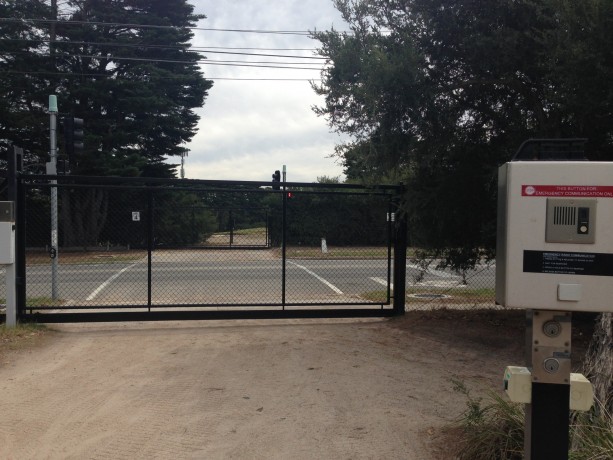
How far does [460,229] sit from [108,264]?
867cm

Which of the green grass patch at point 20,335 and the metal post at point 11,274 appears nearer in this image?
the green grass patch at point 20,335

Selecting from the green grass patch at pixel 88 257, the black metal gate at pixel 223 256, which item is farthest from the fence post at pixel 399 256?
the green grass patch at pixel 88 257

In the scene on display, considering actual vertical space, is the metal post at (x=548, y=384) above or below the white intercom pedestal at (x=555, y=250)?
below

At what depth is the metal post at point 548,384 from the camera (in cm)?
256

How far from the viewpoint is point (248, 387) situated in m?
5.32

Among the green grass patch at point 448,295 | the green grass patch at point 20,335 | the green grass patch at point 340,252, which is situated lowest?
the green grass patch at point 448,295

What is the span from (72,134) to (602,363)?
11.0 meters

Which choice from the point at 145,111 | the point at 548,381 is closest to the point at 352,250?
the point at 548,381

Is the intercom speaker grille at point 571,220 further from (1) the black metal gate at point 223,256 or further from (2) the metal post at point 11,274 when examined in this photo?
(2) the metal post at point 11,274

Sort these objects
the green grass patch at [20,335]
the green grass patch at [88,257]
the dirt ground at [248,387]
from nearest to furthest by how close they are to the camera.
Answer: the dirt ground at [248,387]
the green grass patch at [20,335]
the green grass patch at [88,257]

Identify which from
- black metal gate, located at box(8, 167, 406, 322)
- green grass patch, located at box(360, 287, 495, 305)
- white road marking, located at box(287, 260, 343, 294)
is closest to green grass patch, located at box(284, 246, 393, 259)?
black metal gate, located at box(8, 167, 406, 322)

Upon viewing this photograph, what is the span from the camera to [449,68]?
742 cm

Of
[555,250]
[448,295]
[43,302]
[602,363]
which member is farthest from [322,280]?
[555,250]

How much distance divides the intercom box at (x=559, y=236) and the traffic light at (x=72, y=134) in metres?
11.0
